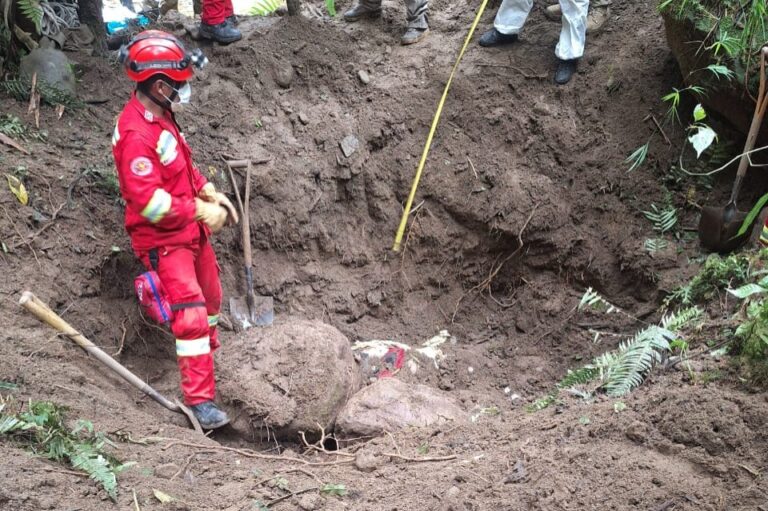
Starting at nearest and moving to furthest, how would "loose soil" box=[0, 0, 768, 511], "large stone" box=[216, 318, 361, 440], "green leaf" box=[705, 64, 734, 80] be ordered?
1. "loose soil" box=[0, 0, 768, 511]
2. "large stone" box=[216, 318, 361, 440]
3. "green leaf" box=[705, 64, 734, 80]

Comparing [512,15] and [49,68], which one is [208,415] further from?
[512,15]

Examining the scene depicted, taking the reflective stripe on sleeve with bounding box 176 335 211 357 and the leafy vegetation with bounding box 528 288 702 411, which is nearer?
the leafy vegetation with bounding box 528 288 702 411

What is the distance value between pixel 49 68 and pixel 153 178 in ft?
7.65

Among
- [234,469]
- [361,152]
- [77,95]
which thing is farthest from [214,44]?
[234,469]

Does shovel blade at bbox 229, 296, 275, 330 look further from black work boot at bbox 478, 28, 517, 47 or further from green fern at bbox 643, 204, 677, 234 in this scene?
black work boot at bbox 478, 28, 517, 47

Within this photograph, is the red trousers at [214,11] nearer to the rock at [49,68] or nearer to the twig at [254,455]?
the rock at [49,68]

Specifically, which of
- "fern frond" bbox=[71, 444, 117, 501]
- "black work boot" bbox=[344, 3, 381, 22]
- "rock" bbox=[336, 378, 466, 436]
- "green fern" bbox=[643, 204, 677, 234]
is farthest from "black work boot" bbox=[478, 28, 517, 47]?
"fern frond" bbox=[71, 444, 117, 501]

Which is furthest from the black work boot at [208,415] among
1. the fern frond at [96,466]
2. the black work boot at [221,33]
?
the black work boot at [221,33]

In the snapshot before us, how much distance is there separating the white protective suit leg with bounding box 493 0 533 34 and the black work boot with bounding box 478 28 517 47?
67 mm

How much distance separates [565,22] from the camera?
19.6 ft

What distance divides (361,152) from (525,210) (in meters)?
1.56

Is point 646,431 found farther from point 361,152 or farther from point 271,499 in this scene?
point 361,152

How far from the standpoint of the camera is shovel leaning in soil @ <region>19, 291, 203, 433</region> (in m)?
3.74

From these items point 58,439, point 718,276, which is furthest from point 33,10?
point 718,276
